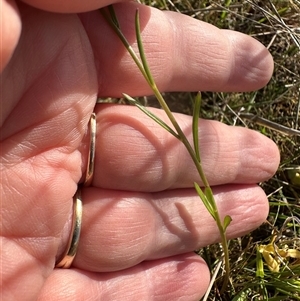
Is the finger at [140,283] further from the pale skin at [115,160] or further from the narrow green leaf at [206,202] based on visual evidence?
the narrow green leaf at [206,202]

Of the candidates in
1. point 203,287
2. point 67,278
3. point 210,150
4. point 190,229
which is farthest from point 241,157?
point 67,278

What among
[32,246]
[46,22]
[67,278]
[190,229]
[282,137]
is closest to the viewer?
[46,22]

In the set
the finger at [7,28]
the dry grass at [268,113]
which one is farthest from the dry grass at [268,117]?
the finger at [7,28]

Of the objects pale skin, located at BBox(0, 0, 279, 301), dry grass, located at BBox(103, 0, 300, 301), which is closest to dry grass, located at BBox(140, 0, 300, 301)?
dry grass, located at BBox(103, 0, 300, 301)

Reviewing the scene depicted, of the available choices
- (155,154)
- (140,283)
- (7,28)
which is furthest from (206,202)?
(7,28)

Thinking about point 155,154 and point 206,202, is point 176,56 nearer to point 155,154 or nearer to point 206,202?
point 155,154

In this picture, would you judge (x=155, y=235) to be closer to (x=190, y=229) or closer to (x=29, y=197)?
(x=190, y=229)
